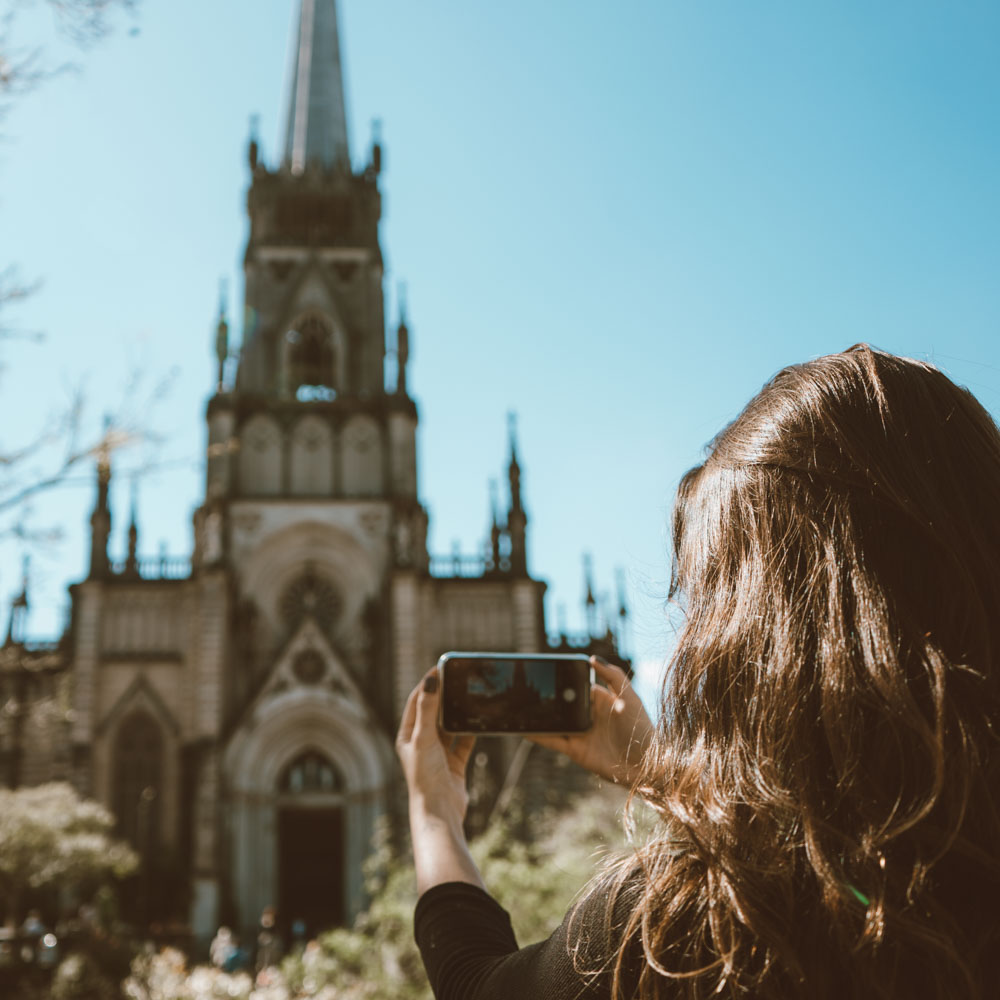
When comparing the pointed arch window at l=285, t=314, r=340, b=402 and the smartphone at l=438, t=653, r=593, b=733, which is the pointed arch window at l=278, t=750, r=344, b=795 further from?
the smartphone at l=438, t=653, r=593, b=733

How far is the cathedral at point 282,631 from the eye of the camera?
85.9ft

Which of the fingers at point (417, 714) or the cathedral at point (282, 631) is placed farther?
the cathedral at point (282, 631)

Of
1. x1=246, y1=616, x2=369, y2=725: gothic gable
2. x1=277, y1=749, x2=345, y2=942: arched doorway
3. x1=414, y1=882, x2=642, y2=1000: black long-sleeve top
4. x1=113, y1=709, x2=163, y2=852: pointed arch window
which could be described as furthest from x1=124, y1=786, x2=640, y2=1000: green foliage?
x1=113, y1=709, x2=163, y2=852: pointed arch window

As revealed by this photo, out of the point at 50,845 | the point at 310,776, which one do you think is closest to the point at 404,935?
the point at 50,845

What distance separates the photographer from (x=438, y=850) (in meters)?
1.58

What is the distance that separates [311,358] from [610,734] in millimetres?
31758

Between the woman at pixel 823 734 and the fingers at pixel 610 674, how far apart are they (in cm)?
66

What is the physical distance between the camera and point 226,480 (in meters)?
29.0

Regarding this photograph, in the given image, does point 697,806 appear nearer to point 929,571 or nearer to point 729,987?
point 729,987

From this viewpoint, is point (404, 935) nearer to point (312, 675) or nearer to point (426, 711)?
point (426, 711)

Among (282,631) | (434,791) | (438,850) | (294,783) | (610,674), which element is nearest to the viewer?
(438,850)

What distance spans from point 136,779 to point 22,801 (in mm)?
5699

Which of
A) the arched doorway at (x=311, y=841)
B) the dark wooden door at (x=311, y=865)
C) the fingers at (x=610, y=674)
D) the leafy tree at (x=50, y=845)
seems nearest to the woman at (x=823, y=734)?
the fingers at (x=610, y=674)

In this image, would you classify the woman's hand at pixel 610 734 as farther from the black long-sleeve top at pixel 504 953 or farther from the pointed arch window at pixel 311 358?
the pointed arch window at pixel 311 358
